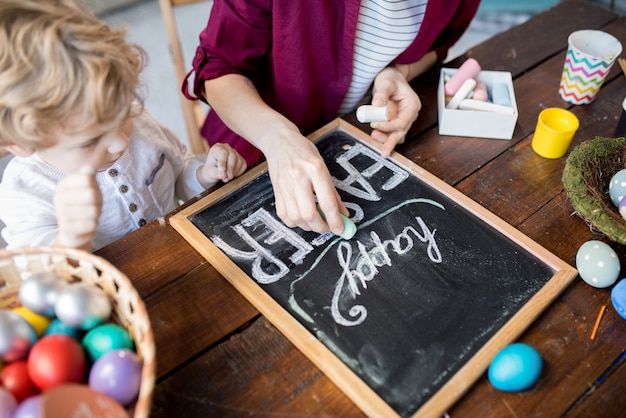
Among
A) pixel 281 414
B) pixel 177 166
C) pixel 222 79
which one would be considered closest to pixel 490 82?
pixel 222 79

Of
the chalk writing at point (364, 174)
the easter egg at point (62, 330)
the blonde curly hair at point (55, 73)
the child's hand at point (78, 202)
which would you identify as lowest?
the chalk writing at point (364, 174)

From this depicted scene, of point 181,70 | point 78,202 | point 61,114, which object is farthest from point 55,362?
point 181,70

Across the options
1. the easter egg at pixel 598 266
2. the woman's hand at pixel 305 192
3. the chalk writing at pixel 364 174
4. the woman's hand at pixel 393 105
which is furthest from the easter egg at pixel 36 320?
the easter egg at pixel 598 266

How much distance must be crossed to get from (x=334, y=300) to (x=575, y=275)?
365 millimetres

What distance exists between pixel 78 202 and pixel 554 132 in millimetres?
803

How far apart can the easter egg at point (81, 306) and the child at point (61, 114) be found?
8 centimetres

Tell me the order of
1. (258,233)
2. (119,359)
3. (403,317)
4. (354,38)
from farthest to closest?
(354,38) → (258,233) → (403,317) → (119,359)

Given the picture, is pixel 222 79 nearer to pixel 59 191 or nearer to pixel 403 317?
pixel 59 191

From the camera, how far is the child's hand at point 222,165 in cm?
96

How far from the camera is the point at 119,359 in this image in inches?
24.0

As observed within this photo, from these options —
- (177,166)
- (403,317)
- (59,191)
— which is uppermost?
(59,191)

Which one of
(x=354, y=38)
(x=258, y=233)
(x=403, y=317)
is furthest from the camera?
(x=354, y=38)

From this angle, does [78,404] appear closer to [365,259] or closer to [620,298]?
[365,259]

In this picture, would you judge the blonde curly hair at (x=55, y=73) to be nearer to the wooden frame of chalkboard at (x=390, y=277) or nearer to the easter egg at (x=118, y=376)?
the wooden frame of chalkboard at (x=390, y=277)
